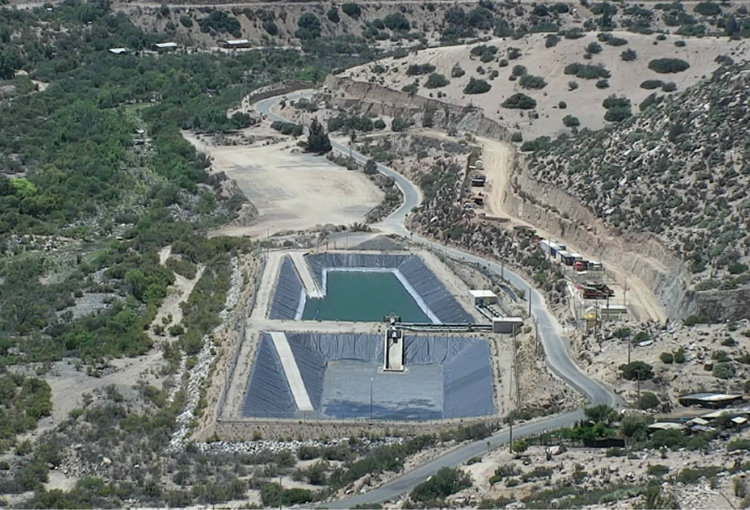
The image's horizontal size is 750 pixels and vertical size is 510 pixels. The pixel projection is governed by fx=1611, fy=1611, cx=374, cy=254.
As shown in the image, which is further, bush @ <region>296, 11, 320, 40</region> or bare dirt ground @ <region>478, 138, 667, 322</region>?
bush @ <region>296, 11, 320, 40</region>

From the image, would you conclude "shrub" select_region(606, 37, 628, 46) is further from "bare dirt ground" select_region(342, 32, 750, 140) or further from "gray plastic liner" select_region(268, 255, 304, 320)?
"gray plastic liner" select_region(268, 255, 304, 320)

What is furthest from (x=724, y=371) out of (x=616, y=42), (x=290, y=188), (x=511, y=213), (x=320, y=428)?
(x=616, y=42)

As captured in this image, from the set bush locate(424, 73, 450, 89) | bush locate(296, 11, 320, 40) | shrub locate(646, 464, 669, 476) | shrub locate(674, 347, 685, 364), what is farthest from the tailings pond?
bush locate(296, 11, 320, 40)

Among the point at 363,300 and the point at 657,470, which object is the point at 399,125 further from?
the point at 657,470

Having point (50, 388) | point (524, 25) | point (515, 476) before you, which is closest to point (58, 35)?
point (524, 25)

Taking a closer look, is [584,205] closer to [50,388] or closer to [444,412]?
[444,412]
